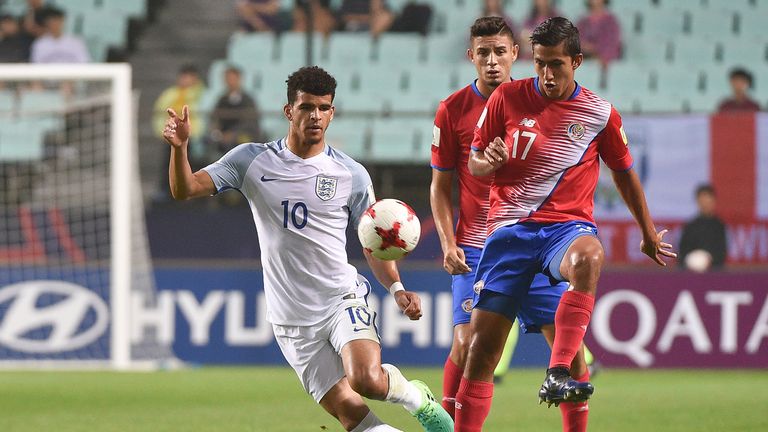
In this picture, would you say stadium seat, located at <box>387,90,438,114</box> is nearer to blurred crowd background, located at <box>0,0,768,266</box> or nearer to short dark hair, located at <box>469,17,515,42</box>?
blurred crowd background, located at <box>0,0,768,266</box>

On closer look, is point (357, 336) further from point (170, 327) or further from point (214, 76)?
point (214, 76)

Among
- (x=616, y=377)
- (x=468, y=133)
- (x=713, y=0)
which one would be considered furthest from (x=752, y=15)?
(x=468, y=133)

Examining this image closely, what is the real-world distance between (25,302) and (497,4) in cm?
699

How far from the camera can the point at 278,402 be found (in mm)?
10039

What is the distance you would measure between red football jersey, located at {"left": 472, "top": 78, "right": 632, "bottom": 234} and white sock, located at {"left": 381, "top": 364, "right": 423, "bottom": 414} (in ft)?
2.75

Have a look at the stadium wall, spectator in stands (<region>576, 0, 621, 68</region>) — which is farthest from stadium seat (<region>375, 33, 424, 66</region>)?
the stadium wall

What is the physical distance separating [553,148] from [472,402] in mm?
1192

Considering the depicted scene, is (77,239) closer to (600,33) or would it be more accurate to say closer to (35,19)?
(35,19)

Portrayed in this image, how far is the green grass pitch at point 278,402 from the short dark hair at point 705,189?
174 centimetres

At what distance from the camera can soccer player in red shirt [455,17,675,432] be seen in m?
5.83

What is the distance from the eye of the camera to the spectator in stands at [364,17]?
1750 centimetres

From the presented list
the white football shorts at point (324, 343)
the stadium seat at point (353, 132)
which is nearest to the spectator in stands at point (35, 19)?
the stadium seat at point (353, 132)

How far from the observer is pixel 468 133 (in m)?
6.89

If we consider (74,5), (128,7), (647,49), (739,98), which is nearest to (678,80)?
(647,49)
